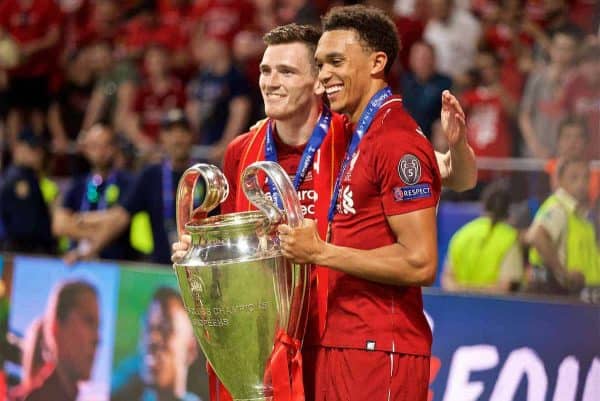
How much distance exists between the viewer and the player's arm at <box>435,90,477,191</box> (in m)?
4.51

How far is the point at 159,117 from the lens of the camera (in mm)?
11570

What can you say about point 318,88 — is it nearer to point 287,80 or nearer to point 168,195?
point 287,80

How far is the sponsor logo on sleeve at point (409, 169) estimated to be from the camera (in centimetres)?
425

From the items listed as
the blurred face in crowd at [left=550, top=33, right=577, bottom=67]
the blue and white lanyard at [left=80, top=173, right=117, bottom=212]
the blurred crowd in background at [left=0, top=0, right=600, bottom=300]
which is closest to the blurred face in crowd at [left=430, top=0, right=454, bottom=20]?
the blurred crowd in background at [left=0, top=0, right=600, bottom=300]

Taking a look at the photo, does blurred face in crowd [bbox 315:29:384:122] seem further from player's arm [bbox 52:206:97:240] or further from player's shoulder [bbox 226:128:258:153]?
player's arm [bbox 52:206:97:240]

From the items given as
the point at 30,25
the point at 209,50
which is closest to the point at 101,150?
the point at 209,50

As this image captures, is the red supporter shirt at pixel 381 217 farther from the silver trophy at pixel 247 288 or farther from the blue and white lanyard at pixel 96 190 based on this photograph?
the blue and white lanyard at pixel 96 190

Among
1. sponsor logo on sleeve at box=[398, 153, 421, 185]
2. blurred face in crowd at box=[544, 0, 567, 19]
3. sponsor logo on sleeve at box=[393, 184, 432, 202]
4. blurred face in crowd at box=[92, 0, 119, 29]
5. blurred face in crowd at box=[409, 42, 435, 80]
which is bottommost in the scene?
sponsor logo on sleeve at box=[393, 184, 432, 202]

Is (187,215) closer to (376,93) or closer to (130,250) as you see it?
(376,93)

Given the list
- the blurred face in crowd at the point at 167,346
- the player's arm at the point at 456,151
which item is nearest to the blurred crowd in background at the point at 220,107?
the blurred face in crowd at the point at 167,346

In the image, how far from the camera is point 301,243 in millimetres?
4176

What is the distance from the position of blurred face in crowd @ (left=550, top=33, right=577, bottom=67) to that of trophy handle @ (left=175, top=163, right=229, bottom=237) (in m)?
4.18

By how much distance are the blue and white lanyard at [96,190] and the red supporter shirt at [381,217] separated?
5297mm

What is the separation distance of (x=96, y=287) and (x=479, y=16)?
4.32m
